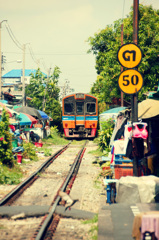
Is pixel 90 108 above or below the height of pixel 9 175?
above

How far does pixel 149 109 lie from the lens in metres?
9.14

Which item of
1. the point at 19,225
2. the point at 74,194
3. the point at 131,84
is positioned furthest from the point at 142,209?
the point at 74,194

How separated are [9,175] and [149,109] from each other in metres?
5.75

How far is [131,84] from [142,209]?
3.12m

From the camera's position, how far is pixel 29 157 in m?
17.3

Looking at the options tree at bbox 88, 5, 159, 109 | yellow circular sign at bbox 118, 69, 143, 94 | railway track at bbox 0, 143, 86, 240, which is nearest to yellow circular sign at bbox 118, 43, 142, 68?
yellow circular sign at bbox 118, 69, 143, 94

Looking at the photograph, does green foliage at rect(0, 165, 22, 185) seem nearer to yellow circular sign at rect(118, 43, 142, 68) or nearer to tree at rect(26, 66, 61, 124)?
yellow circular sign at rect(118, 43, 142, 68)

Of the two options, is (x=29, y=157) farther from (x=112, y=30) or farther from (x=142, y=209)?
(x=112, y=30)

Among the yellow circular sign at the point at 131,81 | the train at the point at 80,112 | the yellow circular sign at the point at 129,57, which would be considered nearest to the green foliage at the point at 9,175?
the yellow circular sign at the point at 131,81

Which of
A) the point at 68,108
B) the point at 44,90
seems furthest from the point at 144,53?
the point at 44,90

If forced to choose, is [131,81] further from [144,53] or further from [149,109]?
[144,53]

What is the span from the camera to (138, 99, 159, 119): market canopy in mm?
8734

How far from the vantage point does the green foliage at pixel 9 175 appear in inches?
452

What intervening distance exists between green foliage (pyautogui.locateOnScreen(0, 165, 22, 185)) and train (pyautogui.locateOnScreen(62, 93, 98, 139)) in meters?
15.2
